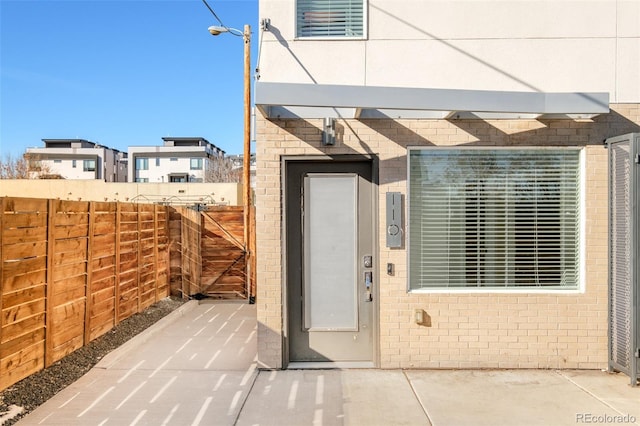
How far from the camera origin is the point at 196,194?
26594mm

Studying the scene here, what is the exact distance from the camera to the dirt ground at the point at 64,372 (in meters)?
4.07

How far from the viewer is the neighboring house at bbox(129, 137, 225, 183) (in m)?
55.3

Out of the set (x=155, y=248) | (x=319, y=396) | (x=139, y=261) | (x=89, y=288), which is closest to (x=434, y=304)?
(x=319, y=396)

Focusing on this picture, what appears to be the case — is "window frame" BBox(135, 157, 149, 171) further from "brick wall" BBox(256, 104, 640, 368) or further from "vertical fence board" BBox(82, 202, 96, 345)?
"brick wall" BBox(256, 104, 640, 368)

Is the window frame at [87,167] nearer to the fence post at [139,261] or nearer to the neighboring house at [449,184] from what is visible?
the fence post at [139,261]

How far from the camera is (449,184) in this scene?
5180 millimetres

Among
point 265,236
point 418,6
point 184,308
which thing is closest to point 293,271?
point 265,236

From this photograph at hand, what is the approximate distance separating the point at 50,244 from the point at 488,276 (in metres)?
5.14

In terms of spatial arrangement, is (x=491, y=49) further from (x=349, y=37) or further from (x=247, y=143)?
(x=247, y=143)

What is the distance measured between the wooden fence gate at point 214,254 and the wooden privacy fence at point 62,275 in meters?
1.30

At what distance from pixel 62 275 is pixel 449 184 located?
4803 mm

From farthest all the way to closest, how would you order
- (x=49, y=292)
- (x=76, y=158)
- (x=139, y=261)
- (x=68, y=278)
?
(x=76, y=158), (x=139, y=261), (x=68, y=278), (x=49, y=292)
